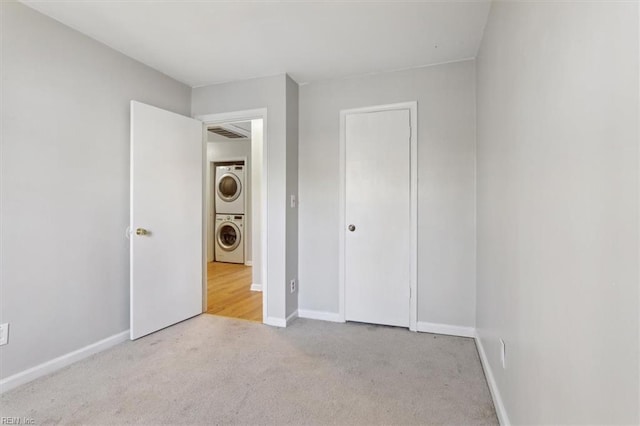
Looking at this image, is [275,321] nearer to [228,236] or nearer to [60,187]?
[60,187]

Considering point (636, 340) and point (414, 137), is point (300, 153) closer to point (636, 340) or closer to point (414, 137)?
point (414, 137)

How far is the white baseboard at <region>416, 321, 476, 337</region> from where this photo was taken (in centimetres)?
267

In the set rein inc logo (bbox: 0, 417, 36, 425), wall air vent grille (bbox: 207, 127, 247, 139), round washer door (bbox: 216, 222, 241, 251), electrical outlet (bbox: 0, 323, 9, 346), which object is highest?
wall air vent grille (bbox: 207, 127, 247, 139)

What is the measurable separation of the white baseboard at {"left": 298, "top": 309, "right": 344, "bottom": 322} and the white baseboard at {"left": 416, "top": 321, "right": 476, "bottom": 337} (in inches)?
29.3

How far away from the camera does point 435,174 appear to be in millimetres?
2734

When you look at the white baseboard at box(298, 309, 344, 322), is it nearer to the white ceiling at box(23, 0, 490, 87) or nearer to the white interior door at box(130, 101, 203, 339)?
the white interior door at box(130, 101, 203, 339)

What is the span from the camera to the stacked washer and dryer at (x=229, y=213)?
6.00 meters

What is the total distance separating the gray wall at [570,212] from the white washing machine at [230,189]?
5.03 m

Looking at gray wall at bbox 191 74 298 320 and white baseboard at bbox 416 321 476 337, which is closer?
white baseboard at bbox 416 321 476 337

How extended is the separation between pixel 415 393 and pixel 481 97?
6.79ft

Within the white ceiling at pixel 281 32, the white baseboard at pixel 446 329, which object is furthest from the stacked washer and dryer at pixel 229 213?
the white baseboard at pixel 446 329

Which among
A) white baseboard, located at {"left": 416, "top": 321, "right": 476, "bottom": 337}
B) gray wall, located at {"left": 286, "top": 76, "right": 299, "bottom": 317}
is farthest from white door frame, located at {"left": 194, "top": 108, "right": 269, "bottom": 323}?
white baseboard, located at {"left": 416, "top": 321, "right": 476, "bottom": 337}

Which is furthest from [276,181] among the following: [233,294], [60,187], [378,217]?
[233,294]

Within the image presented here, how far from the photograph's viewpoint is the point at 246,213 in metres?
5.98
